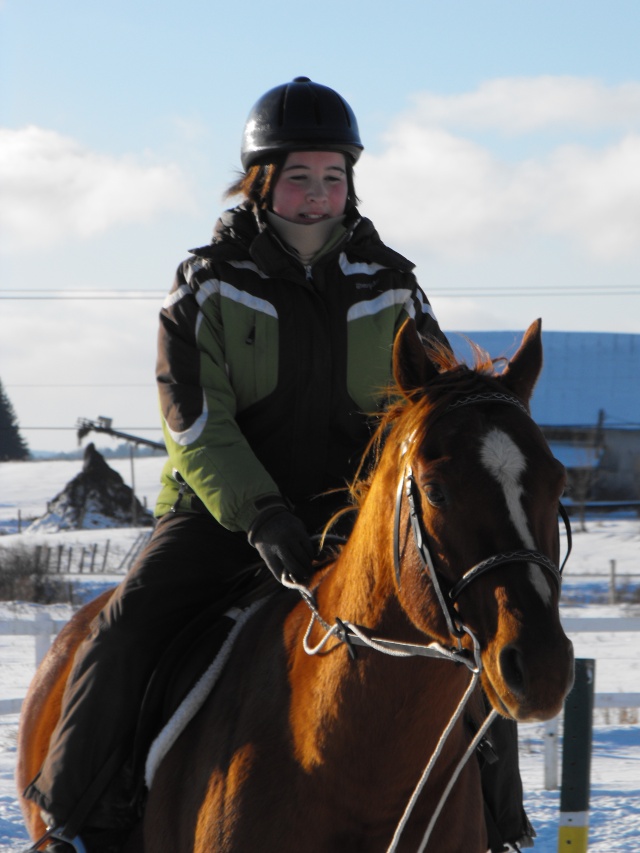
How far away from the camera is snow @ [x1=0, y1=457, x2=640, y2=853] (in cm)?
642

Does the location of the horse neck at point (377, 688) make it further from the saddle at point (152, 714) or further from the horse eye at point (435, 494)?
the saddle at point (152, 714)

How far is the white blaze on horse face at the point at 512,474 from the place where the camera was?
7.75 ft

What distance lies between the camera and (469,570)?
2436 millimetres

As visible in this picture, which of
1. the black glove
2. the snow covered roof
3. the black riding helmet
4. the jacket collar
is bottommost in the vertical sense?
the black glove

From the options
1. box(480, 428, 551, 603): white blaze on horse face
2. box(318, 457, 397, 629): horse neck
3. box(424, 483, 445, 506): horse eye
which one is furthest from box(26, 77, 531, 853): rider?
box(480, 428, 551, 603): white blaze on horse face

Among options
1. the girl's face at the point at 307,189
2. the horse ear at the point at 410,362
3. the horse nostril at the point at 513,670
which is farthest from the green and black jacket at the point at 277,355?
the horse nostril at the point at 513,670

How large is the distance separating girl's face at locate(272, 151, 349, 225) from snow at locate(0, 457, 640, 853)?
380 cm

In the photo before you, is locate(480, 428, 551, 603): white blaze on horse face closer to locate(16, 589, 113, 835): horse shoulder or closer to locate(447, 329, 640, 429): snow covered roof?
locate(16, 589, 113, 835): horse shoulder

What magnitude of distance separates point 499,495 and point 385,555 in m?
0.48

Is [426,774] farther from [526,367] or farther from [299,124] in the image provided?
[299,124]

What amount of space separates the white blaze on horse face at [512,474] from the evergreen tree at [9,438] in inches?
2805

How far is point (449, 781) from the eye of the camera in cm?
291

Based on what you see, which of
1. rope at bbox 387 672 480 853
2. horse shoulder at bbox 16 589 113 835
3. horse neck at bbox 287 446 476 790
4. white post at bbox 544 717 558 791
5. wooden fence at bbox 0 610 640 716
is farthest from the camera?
wooden fence at bbox 0 610 640 716

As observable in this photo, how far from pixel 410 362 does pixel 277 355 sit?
91 centimetres
